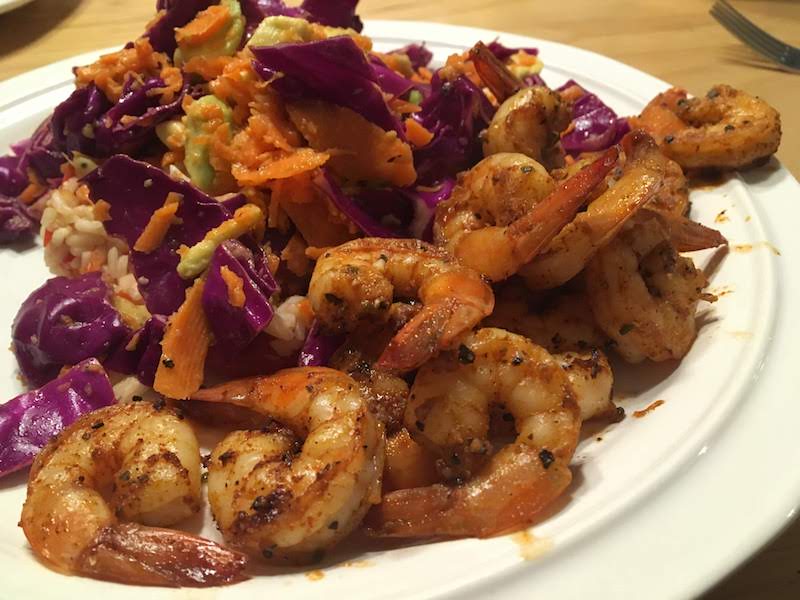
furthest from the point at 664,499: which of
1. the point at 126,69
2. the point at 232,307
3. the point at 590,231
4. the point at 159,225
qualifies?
the point at 126,69

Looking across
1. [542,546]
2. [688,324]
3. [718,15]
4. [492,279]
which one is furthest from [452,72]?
[718,15]

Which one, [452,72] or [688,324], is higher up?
[452,72]

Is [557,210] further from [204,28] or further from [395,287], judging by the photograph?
[204,28]

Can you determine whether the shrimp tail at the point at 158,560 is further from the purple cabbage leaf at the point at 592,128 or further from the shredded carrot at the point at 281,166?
the purple cabbage leaf at the point at 592,128

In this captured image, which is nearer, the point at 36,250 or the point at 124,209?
the point at 124,209

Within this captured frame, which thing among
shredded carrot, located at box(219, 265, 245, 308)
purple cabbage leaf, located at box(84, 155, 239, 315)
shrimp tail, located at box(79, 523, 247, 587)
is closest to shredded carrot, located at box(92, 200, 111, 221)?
purple cabbage leaf, located at box(84, 155, 239, 315)

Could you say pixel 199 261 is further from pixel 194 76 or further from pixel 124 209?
pixel 194 76
